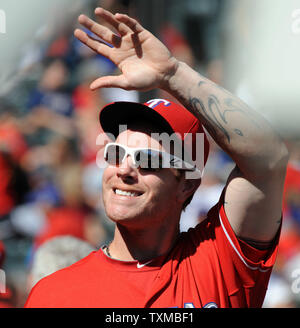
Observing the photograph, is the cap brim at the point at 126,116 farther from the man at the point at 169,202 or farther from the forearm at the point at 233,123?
the forearm at the point at 233,123

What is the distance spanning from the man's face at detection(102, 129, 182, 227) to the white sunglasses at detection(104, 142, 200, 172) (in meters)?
0.02

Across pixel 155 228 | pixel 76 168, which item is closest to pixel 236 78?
pixel 76 168

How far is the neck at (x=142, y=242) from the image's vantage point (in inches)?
74.6

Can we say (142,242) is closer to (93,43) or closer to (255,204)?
(255,204)

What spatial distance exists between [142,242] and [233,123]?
21.9 inches

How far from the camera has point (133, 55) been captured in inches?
70.4

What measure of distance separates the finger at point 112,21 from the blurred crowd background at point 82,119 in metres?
1.90

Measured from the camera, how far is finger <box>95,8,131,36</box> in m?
1.70

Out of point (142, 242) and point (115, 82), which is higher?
point (115, 82)

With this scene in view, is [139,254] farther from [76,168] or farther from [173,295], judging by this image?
[76,168]

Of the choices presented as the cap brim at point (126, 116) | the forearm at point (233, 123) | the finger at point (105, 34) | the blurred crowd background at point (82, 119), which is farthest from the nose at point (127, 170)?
the blurred crowd background at point (82, 119)

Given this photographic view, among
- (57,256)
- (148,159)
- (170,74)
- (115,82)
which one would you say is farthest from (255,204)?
(57,256)
